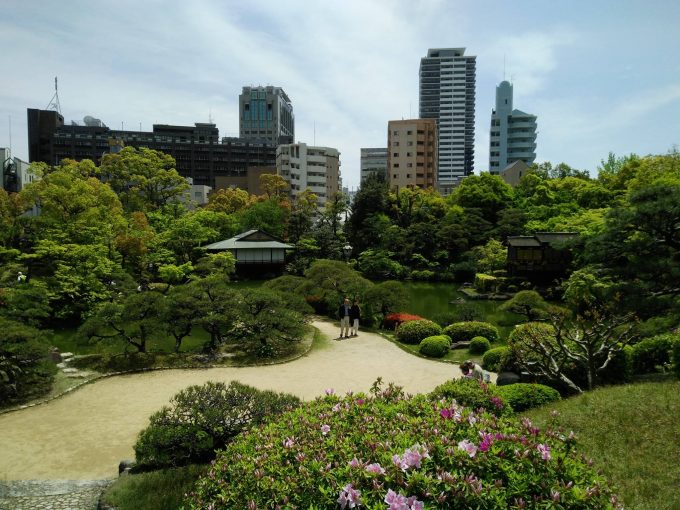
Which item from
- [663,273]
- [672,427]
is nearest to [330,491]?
[672,427]

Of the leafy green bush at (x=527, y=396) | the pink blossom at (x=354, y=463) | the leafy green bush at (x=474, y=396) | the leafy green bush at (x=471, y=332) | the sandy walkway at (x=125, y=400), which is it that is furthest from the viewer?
the leafy green bush at (x=471, y=332)

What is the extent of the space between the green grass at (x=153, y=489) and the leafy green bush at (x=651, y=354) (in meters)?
9.04

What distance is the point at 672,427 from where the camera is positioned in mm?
5840

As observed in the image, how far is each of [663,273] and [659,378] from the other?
244cm

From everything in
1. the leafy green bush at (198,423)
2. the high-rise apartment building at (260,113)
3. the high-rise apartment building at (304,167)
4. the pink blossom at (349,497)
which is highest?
the high-rise apartment building at (260,113)

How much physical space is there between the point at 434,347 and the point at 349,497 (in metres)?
11.1

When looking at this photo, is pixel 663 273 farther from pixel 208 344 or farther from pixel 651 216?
pixel 208 344

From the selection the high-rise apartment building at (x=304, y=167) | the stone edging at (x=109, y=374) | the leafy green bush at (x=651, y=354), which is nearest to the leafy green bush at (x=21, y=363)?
the stone edging at (x=109, y=374)

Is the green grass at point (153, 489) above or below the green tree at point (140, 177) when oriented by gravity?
below

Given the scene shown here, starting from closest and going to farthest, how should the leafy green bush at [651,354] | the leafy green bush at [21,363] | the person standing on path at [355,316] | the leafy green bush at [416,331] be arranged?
1. the leafy green bush at [21,363]
2. the leafy green bush at [651,354]
3. the leafy green bush at [416,331]
4. the person standing on path at [355,316]

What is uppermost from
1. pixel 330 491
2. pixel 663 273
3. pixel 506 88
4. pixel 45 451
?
pixel 506 88

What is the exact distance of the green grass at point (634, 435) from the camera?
15.4 ft

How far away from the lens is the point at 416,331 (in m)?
15.1

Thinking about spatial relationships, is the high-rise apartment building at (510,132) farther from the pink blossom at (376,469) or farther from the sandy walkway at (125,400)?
the pink blossom at (376,469)
